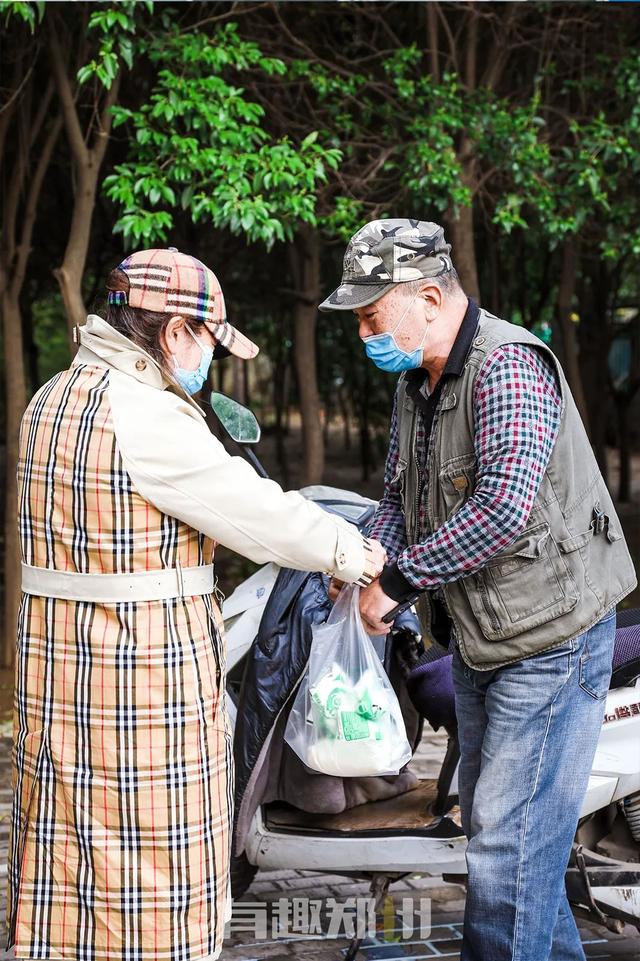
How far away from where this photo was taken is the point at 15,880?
8.70 feet

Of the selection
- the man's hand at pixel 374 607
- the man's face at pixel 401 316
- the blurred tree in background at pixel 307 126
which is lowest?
the man's hand at pixel 374 607

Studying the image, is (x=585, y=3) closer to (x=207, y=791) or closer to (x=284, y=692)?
(x=284, y=692)

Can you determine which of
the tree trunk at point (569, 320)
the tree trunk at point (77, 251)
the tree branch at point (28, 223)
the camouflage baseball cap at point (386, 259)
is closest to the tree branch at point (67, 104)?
the tree trunk at point (77, 251)

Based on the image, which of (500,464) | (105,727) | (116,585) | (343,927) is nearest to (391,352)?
(500,464)

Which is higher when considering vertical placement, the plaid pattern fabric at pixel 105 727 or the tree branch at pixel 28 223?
the tree branch at pixel 28 223

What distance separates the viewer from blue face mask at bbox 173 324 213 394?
2674 millimetres

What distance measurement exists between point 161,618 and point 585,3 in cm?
786

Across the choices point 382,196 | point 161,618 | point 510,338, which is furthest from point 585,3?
point 161,618

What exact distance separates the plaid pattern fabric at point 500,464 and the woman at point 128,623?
30 centimetres

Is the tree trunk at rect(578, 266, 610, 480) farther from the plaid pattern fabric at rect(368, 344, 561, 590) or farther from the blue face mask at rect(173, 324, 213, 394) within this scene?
the blue face mask at rect(173, 324, 213, 394)

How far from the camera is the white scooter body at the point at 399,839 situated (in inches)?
135

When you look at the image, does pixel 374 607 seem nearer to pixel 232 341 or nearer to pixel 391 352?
pixel 391 352

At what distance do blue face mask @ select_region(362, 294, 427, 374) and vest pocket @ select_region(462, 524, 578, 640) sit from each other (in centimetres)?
53

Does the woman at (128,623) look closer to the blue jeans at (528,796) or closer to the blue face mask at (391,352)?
the blue face mask at (391,352)
